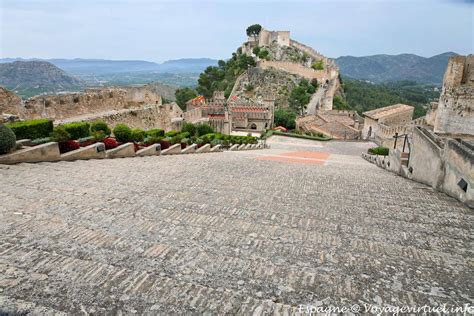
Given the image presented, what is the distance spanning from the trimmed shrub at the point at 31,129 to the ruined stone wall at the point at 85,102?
171 inches

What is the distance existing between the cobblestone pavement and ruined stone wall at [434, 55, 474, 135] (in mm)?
13445

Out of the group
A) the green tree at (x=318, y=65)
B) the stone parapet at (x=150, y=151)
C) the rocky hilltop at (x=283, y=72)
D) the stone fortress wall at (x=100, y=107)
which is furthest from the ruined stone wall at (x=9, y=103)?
the green tree at (x=318, y=65)

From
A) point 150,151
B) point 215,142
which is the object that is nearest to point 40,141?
point 150,151

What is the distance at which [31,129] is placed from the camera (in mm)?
9492

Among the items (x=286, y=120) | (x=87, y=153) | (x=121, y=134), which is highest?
(x=121, y=134)

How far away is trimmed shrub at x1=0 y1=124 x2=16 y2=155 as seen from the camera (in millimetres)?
7207

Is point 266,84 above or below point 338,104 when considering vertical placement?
above

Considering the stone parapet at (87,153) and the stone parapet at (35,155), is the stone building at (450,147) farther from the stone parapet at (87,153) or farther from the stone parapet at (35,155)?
the stone parapet at (35,155)

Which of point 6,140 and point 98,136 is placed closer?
point 6,140

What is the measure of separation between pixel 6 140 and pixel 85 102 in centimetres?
936

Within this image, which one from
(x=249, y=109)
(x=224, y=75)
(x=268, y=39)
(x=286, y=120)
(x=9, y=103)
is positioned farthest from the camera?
(x=268, y=39)

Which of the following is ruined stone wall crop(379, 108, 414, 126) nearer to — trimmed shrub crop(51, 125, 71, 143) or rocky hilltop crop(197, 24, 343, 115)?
rocky hilltop crop(197, 24, 343, 115)

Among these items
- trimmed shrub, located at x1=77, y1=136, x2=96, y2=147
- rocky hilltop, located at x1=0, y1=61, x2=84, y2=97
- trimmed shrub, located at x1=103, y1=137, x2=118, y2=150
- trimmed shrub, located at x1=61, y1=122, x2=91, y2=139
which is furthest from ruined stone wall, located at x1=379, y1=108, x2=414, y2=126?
rocky hilltop, located at x1=0, y1=61, x2=84, y2=97

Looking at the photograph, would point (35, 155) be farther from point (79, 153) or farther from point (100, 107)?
point (100, 107)
